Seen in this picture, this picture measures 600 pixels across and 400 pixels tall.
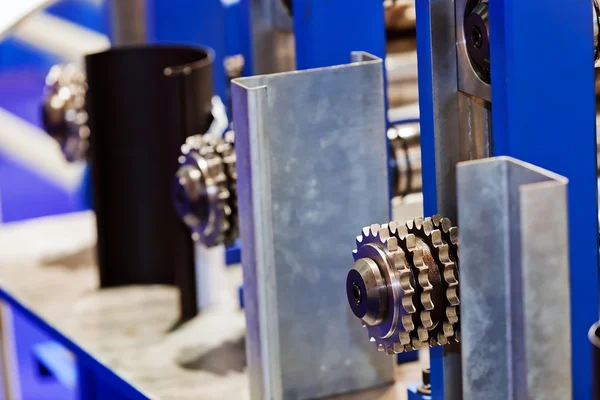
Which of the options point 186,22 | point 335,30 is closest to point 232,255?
point 335,30

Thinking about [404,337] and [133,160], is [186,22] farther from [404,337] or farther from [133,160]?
[404,337]

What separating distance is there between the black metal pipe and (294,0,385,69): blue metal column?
1.08 ft

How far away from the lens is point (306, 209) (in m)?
1.08

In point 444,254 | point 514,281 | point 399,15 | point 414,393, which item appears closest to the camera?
point 514,281

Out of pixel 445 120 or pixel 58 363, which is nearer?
pixel 445 120

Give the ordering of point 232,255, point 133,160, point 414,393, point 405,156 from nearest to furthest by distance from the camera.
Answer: point 414,393 → point 405,156 → point 133,160 → point 232,255

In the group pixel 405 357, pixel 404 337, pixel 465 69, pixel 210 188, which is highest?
pixel 465 69

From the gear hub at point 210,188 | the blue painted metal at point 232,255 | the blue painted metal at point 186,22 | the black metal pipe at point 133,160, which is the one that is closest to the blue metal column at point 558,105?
the gear hub at point 210,188

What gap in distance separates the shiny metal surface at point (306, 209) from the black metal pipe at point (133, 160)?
41cm

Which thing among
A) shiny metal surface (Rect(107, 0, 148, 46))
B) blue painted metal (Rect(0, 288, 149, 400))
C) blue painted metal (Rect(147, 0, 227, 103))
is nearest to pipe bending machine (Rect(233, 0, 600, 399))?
blue painted metal (Rect(0, 288, 149, 400))

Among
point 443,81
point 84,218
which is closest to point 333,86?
point 443,81

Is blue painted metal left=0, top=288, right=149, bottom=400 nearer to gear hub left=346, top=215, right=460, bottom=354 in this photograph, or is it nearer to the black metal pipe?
the black metal pipe

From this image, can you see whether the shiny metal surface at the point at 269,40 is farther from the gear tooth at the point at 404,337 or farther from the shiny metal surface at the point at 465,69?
the gear tooth at the point at 404,337

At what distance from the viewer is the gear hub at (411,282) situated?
857 millimetres
